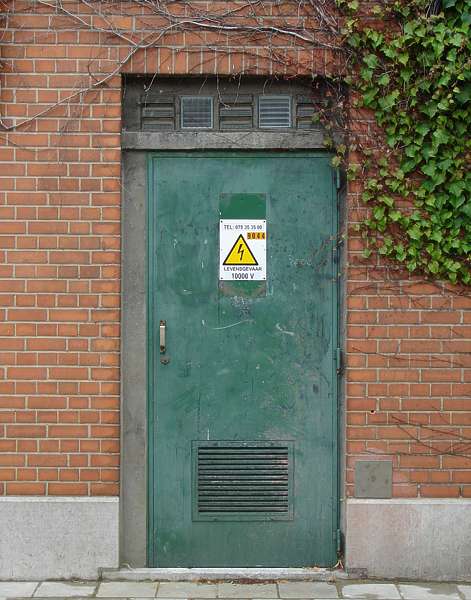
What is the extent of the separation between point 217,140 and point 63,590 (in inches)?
117

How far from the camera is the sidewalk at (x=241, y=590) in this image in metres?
5.38

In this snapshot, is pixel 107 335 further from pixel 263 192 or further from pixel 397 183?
pixel 397 183

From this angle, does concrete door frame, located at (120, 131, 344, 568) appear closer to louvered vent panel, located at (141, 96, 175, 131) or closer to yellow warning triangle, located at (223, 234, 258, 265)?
louvered vent panel, located at (141, 96, 175, 131)

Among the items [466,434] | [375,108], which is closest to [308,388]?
[466,434]

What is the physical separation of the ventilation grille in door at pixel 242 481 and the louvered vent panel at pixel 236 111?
2.09 metres

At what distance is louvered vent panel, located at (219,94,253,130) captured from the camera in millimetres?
5797

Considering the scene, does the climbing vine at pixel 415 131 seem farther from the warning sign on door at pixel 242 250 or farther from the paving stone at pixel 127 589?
the paving stone at pixel 127 589

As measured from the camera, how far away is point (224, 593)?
17.9ft

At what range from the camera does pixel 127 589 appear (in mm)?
5484

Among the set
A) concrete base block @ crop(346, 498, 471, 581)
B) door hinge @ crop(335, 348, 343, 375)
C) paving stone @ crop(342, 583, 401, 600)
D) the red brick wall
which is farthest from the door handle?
paving stone @ crop(342, 583, 401, 600)

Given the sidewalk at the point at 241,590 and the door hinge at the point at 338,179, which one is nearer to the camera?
the sidewalk at the point at 241,590

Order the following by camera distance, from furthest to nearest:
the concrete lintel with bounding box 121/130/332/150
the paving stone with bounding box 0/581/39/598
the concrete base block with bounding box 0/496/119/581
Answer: the concrete lintel with bounding box 121/130/332/150
the concrete base block with bounding box 0/496/119/581
the paving stone with bounding box 0/581/39/598

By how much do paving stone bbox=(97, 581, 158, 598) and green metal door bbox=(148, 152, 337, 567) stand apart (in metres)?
0.28

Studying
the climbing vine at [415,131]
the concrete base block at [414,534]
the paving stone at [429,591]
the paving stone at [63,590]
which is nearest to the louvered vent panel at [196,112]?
the climbing vine at [415,131]
